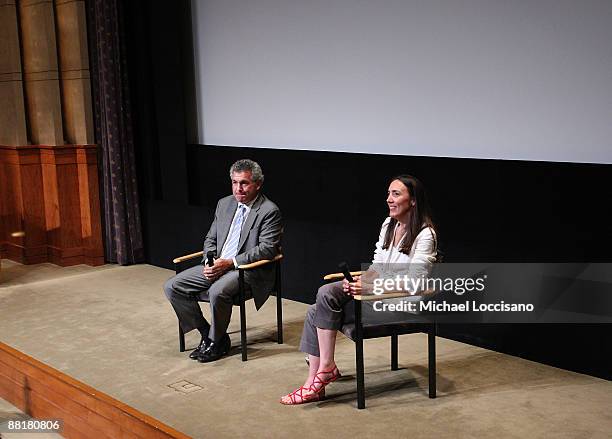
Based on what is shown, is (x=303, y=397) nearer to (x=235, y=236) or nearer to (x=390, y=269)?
(x=390, y=269)

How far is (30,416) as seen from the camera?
4.39 m

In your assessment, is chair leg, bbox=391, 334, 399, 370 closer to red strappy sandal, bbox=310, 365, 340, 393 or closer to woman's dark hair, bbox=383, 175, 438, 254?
red strappy sandal, bbox=310, 365, 340, 393

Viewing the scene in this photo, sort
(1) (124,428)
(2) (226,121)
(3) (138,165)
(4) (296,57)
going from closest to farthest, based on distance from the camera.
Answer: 1. (1) (124,428)
2. (4) (296,57)
3. (2) (226,121)
4. (3) (138,165)

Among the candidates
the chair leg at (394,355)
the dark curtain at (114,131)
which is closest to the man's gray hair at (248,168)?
the chair leg at (394,355)

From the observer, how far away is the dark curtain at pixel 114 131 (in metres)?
6.96

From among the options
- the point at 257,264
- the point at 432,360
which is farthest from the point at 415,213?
the point at 257,264

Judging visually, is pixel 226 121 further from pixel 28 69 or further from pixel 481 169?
pixel 481 169

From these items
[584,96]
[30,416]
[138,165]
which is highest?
[584,96]

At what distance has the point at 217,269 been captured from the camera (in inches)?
184

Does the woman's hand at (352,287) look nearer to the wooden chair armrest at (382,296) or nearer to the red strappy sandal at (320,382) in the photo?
the wooden chair armrest at (382,296)

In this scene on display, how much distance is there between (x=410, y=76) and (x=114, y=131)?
2950 mm

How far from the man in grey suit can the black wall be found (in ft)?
3.13

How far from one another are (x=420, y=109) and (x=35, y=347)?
2.81 m

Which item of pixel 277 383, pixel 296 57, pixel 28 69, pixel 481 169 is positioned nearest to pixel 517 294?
pixel 481 169
